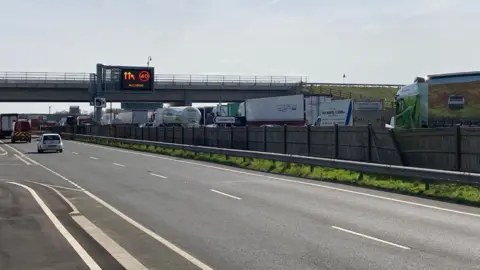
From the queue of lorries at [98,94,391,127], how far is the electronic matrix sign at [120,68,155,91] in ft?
11.5

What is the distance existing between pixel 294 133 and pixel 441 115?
687 cm

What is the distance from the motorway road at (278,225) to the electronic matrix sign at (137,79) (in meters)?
48.7

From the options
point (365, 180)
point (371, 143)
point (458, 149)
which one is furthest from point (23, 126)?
point (458, 149)

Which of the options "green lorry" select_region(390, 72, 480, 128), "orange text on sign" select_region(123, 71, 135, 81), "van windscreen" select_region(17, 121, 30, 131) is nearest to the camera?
"green lorry" select_region(390, 72, 480, 128)

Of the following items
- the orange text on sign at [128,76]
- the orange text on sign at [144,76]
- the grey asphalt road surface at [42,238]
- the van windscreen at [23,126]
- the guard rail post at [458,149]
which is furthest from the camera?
the van windscreen at [23,126]

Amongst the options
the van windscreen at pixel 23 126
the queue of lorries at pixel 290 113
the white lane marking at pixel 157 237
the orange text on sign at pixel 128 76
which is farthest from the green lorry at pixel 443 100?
the van windscreen at pixel 23 126

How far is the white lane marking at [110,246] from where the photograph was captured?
8.34m

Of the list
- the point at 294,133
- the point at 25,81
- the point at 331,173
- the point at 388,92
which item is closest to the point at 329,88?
the point at 388,92

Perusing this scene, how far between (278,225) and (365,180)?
30.2 feet

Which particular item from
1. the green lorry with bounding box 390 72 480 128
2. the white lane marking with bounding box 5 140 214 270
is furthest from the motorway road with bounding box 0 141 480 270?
the green lorry with bounding box 390 72 480 128

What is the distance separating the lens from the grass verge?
1609 cm

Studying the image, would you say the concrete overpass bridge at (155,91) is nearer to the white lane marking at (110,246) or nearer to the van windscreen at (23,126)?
the van windscreen at (23,126)

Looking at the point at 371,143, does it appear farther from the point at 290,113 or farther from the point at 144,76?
the point at 144,76

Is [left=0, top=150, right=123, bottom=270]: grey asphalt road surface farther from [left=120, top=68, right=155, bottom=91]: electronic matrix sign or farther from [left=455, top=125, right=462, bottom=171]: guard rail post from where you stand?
[left=120, top=68, right=155, bottom=91]: electronic matrix sign
